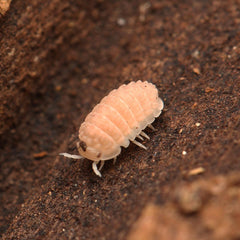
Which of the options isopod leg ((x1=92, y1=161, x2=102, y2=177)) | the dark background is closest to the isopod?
isopod leg ((x1=92, y1=161, x2=102, y2=177))

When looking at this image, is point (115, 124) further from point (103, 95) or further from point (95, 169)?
point (103, 95)

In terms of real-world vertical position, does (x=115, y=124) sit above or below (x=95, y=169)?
above

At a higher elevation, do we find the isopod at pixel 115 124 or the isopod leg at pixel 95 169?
the isopod at pixel 115 124

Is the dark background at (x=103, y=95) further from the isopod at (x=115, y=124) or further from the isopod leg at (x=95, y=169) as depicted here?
the isopod at (x=115, y=124)

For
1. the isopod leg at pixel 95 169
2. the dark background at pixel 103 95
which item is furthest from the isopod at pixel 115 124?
the dark background at pixel 103 95

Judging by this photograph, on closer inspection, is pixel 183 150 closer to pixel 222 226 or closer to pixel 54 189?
pixel 222 226

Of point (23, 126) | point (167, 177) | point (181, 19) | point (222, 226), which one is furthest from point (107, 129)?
point (181, 19)

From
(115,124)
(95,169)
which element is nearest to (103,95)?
(115,124)

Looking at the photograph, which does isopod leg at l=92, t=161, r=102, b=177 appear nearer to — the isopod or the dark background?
the isopod
